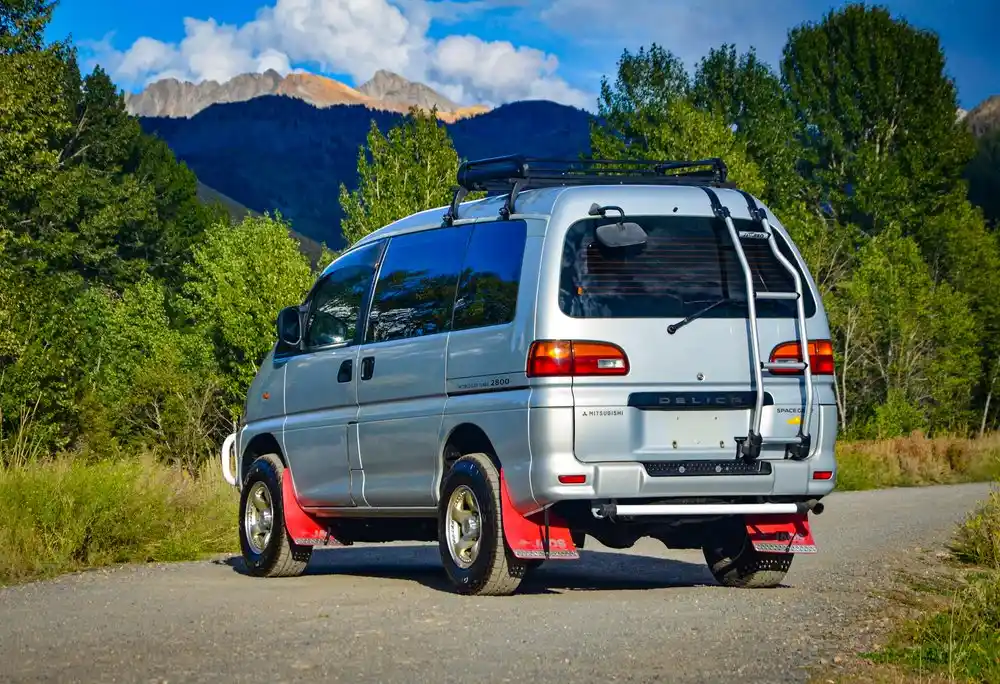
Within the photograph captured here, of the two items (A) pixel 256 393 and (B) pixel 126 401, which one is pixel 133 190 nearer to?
(B) pixel 126 401

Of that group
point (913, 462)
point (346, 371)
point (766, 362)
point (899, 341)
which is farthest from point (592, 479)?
point (899, 341)

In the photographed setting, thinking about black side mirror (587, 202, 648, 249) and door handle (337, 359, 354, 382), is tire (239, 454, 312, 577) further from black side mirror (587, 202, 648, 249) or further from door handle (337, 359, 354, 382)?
black side mirror (587, 202, 648, 249)

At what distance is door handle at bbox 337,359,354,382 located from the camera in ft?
37.0

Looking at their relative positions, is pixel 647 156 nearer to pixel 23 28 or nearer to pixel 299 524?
pixel 23 28

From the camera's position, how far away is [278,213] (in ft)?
241

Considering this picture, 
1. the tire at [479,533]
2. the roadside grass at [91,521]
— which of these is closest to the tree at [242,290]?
the roadside grass at [91,521]

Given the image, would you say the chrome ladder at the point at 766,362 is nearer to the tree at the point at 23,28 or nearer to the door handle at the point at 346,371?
the door handle at the point at 346,371

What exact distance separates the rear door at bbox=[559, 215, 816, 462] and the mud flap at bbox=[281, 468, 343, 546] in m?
3.39

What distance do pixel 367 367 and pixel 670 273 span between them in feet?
7.99

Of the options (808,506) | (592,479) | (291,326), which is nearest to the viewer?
(592,479)

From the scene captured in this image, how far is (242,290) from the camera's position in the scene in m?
71.0

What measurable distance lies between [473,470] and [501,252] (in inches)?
52.8

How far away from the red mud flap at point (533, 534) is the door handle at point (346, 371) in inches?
79.7

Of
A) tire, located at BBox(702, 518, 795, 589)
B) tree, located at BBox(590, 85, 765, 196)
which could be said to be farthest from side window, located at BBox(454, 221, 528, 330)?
tree, located at BBox(590, 85, 765, 196)
